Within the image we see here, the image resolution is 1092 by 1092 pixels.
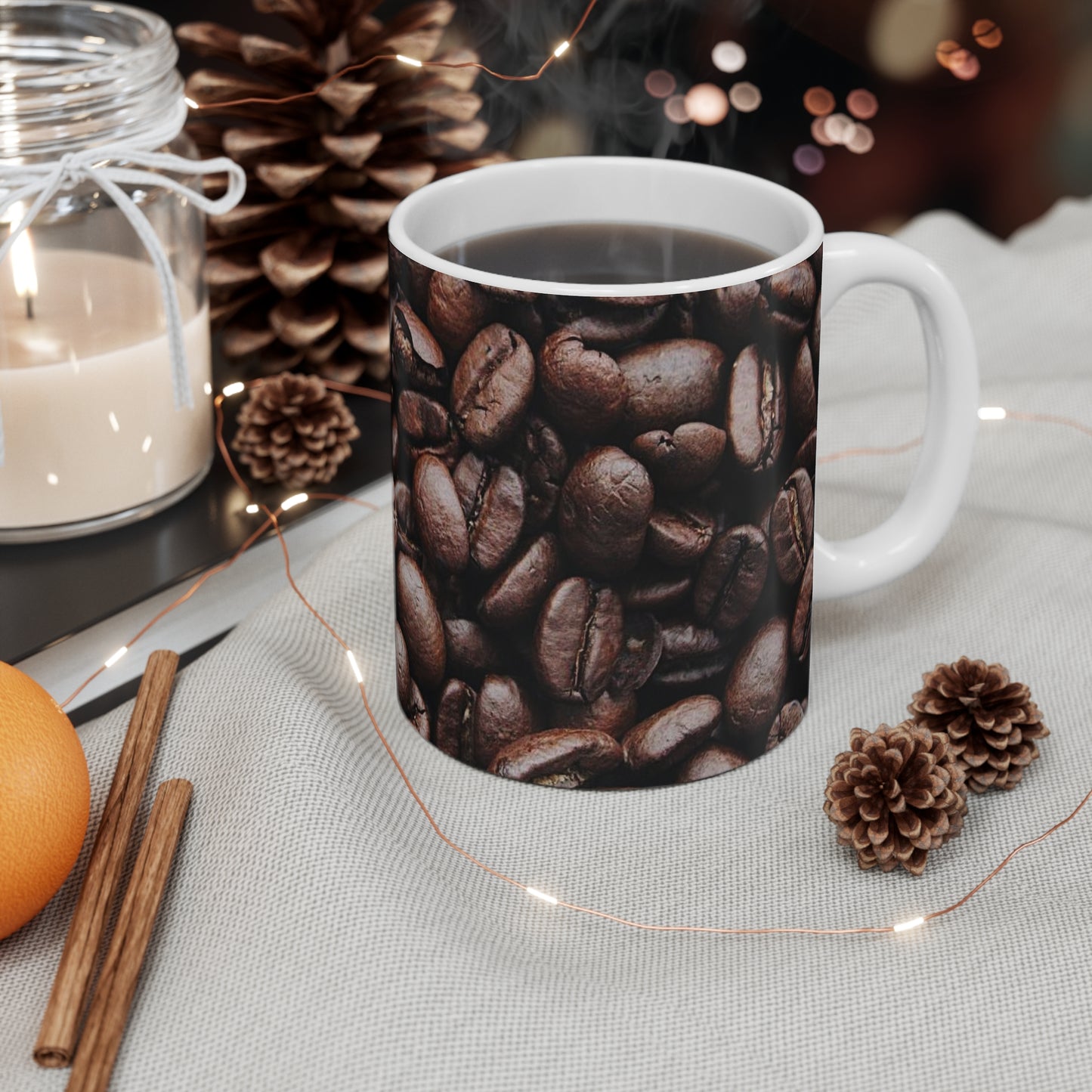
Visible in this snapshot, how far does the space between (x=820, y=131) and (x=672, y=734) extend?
79 centimetres

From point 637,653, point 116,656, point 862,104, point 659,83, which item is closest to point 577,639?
point 637,653

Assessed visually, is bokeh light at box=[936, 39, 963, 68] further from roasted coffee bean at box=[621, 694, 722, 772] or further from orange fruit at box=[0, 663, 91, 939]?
orange fruit at box=[0, 663, 91, 939]

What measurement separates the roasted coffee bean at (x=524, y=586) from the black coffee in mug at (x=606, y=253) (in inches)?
4.9

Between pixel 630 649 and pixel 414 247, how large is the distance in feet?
0.54

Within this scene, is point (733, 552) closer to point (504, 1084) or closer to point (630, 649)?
point (630, 649)

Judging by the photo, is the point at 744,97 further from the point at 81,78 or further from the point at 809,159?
the point at 81,78

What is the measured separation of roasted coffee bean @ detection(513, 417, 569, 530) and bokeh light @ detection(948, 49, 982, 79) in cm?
88

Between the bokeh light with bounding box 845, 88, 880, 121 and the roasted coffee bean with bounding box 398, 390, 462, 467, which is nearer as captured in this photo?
the roasted coffee bean with bounding box 398, 390, 462, 467

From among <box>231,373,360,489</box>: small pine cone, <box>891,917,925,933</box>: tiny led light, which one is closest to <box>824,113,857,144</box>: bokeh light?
<box>231,373,360,489</box>: small pine cone

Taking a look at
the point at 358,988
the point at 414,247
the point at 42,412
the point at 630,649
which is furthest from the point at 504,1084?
the point at 42,412

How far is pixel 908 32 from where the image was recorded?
116 centimetres

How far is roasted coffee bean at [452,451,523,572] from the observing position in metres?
0.47

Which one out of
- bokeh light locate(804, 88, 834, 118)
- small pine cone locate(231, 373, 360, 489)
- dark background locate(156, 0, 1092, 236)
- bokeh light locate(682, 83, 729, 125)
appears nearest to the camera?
small pine cone locate(231, 373, 360, 489)

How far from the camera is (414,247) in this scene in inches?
18.8
